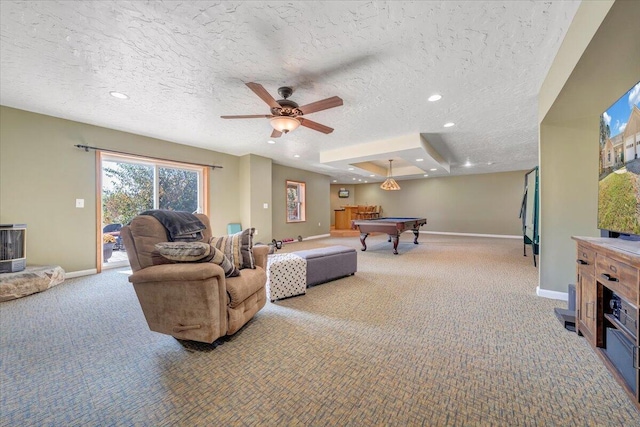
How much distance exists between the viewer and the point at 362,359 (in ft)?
5.60

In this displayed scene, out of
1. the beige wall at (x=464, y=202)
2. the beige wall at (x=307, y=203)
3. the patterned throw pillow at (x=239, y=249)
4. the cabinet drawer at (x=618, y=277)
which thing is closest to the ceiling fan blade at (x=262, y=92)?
the patterned throw pillow at (x=239, y=249)

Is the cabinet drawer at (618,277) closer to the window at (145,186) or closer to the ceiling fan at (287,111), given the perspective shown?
the ceiling fan at (287,111)

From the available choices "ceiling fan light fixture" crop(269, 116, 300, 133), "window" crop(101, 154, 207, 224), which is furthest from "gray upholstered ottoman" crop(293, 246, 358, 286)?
"window" crop(101, 154, 207, 224)

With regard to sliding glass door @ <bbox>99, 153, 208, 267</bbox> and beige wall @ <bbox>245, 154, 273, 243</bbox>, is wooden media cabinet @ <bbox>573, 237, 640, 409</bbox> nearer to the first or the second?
beige wall @ <bbox>245, 154, 273, 243</bbox>

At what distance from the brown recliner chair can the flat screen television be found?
2683mm

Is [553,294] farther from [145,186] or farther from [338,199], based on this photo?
[338,199]

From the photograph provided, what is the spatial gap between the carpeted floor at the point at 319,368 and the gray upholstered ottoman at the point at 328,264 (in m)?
0.51

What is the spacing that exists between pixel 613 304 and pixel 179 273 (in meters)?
2.95

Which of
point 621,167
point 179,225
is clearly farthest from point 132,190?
point 621,167

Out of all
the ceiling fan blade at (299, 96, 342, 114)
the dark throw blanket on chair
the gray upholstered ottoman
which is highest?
the ceiling fan blade at (299, 96, 342, 114)

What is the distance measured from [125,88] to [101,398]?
9.93 feet

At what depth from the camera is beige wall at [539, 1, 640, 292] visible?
1881 mm

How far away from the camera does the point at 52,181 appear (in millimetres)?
3635

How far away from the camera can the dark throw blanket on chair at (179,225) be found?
2.11m
